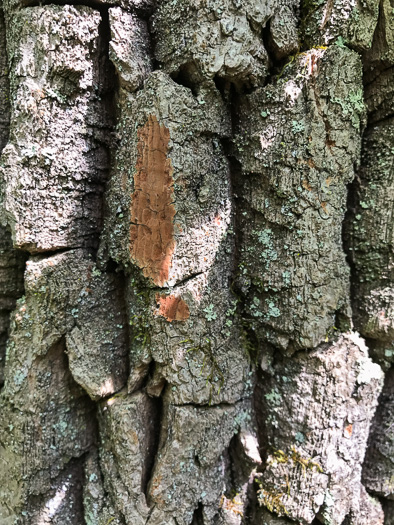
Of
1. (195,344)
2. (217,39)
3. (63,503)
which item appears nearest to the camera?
(217,39)

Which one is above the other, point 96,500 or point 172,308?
point 172,308

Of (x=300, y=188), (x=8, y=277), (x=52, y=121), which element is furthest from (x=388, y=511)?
(x=52, y=121)

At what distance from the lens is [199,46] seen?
1.32 metres

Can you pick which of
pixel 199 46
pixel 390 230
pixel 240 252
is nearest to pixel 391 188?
pixel 390 230

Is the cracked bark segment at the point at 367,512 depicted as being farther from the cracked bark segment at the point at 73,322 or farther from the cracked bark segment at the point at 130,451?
the cracked bark segment at the point at 73,322

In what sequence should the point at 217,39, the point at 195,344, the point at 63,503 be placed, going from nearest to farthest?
the point at 217,39, the point at 195,344, the point at 63,503

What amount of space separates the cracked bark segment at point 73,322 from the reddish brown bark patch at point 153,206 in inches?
9.8

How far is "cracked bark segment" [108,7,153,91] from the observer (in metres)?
1.38

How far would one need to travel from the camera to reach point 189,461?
1435 mm

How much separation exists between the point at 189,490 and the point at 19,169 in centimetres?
140

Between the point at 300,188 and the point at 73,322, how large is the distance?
3.35 feet

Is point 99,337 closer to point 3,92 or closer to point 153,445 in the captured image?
point 153,445

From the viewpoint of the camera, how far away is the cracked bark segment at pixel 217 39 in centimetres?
131

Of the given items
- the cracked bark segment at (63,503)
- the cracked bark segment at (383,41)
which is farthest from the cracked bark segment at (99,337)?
the cracked bark segment at (383,41)
